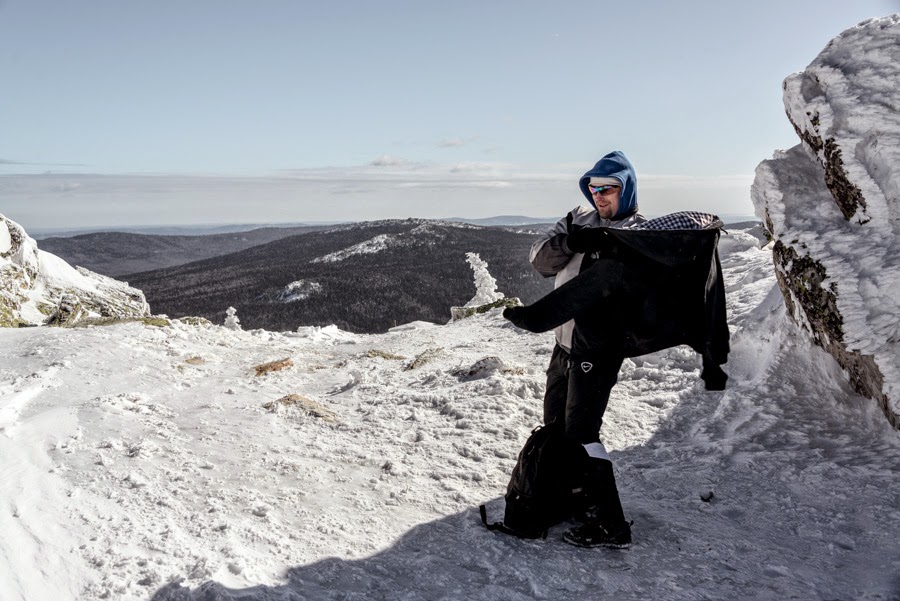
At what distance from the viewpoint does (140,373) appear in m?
8.10

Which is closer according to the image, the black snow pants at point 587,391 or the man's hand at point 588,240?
the man's hand at point 588,240

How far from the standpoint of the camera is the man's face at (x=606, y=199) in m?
3.96

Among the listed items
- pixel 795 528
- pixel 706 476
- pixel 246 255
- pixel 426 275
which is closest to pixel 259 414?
pixel 706 476

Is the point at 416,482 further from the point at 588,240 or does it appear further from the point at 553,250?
the point at 588,240

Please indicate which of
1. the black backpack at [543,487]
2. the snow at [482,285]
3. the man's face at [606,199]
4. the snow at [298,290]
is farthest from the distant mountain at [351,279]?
the man's face at [606,199]

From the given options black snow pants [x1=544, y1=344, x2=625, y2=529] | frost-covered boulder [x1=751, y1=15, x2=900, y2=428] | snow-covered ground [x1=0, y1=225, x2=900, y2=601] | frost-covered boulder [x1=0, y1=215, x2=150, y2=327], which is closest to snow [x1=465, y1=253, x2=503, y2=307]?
frost-covered boulder [x1=0, y1=215, x2=150, y2=327]

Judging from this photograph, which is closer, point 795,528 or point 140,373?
point 795,528

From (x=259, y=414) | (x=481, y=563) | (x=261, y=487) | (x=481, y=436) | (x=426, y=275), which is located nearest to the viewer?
(x=481, y=563)

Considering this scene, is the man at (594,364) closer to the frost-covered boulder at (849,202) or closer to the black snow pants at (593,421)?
the black snow pants at (593,421)

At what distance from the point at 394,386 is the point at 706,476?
4248 mm

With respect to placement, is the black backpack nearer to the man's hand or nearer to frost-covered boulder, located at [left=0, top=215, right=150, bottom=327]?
the man's hand

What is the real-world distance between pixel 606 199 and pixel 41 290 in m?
17.6

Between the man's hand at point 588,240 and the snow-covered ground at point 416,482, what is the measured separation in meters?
1.99

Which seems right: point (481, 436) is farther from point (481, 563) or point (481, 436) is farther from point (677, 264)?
point (677, 264)
